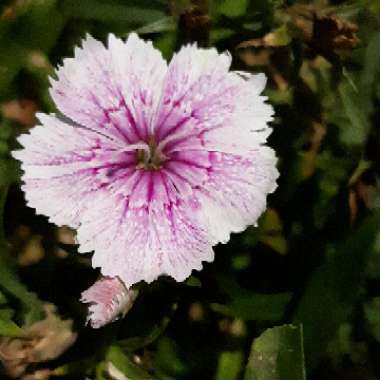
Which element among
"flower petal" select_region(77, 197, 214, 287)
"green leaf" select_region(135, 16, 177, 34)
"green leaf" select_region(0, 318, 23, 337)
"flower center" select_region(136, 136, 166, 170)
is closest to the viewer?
"flower petal" select_region(77, 197, 214, 287)

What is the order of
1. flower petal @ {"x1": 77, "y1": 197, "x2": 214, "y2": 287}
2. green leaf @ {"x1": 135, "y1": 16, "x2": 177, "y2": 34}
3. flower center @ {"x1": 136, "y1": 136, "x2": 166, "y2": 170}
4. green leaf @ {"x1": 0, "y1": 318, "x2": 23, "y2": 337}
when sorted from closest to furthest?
flower petal @ {"x1": 77, "y1": 197, "x2": 214, "y2": 287}
flower center @ {"x1": 136, "y1": 136, "x2": 166, "y2": 170}
green leaf @ {"x1": 0, "y1": 318, "x2": 23, "y2": 337}
green leaf @ {"x1": 135, "y1": 16, "x2": 177, "y2": 34}

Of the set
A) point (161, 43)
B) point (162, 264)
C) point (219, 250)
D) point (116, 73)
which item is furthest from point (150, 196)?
point (161, 43)

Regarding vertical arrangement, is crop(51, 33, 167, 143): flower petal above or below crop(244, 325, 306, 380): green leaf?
above

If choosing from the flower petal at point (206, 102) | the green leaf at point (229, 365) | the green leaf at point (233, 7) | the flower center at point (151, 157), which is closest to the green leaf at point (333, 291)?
the green leaf at point (229, 365)

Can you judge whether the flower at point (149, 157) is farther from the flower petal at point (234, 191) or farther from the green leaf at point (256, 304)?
the green leaf at point (256, 304)

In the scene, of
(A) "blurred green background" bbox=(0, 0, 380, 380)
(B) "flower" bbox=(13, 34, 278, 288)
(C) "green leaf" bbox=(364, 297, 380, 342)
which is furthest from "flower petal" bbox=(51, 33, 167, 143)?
(C) "green leaf" bbox=(364, 297, 380, 342)

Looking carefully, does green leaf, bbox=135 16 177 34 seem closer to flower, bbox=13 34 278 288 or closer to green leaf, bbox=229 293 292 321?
flower, bbox=13 34 278 288

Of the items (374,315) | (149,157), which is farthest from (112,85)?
(374,315)
